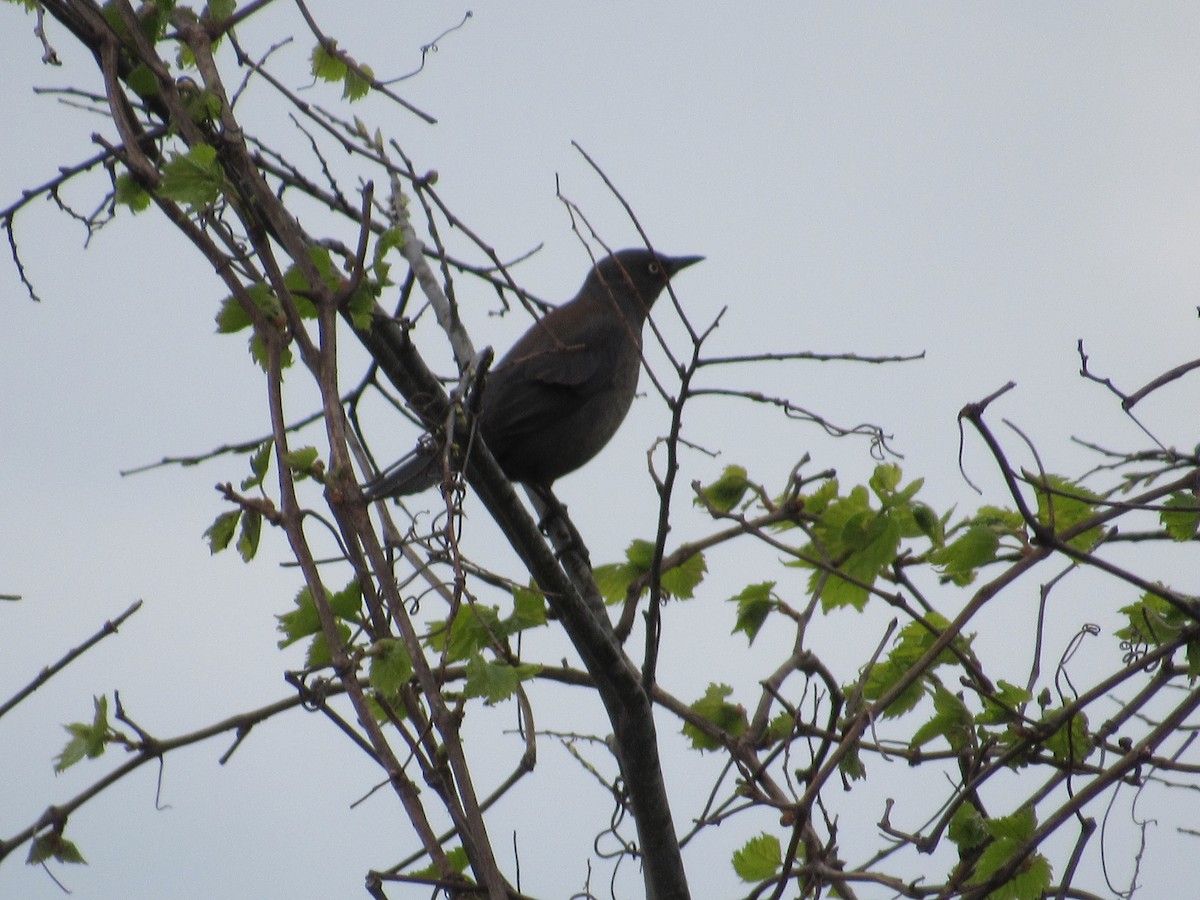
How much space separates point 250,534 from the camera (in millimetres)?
2459

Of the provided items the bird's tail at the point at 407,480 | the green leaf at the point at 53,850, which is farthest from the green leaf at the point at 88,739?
the bird's tail at the point at 407,480

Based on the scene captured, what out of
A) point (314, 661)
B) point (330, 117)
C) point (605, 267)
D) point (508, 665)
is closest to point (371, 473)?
point (330, 117)

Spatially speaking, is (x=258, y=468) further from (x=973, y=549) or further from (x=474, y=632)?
(x=973, y=549)

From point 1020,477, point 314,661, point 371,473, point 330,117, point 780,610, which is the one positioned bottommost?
point 314,661

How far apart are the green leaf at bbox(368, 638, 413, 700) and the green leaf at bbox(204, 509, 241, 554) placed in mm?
554

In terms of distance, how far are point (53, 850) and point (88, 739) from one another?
0.89ft

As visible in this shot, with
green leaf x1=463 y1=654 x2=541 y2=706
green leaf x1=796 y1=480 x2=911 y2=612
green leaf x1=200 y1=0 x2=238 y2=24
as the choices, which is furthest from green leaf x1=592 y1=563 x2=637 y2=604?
green leaf x1=200 y1=0 x2=238 y2=24

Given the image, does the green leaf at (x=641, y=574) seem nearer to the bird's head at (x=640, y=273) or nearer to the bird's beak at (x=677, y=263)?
the bird's head at (x=640, y=273)

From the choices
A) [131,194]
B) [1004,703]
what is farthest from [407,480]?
[1004,703]

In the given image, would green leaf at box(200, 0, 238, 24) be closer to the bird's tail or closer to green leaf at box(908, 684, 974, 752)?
the bird's tail

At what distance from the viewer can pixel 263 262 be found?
2.61 metres

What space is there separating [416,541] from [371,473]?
1.78m

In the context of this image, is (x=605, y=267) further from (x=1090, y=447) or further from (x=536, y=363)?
(x=1090, y=447)

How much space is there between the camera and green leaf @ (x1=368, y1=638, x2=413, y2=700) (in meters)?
2.09
